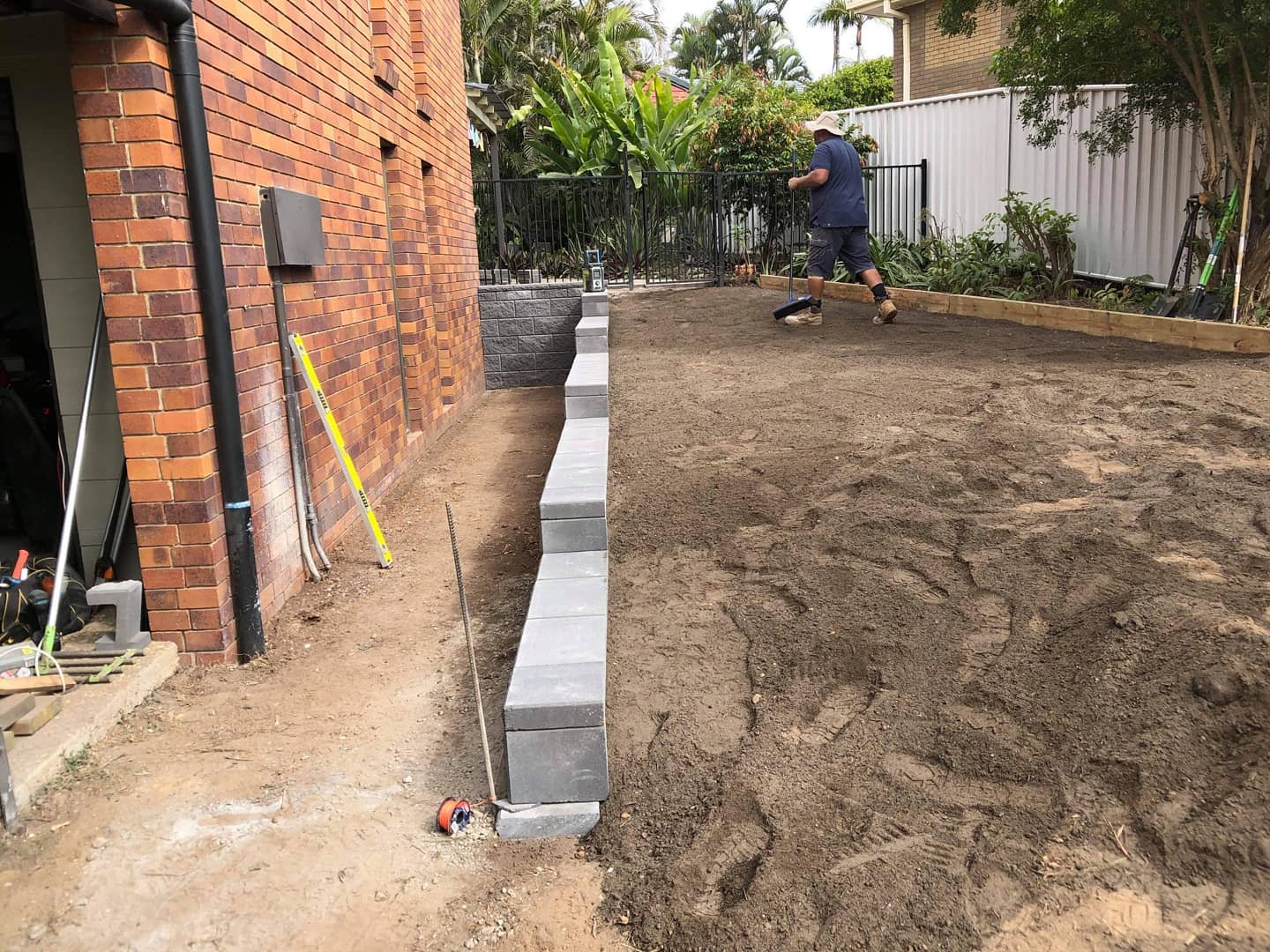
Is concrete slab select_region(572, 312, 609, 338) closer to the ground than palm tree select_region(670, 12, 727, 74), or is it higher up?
closer to the ground

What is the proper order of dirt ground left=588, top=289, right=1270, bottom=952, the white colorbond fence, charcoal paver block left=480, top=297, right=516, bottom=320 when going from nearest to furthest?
dirt ground left=588, top=289, right=1270, bottom=952
the white colorbond fence
charcoal paver block left=480, top=297, right=516, bottom=320

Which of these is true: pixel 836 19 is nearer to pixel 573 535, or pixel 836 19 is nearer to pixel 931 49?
pixel 931 49

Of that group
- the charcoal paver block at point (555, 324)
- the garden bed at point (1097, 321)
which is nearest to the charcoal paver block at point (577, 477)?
the garden bed at point (1097, 321)

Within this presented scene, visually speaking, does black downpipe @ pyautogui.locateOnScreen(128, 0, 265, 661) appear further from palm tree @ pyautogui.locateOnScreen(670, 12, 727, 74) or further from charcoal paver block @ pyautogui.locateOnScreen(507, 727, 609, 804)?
palm tree @ pyautogui.locateOnScreen(670, 12, 727, 74)

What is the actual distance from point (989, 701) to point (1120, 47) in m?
7.69

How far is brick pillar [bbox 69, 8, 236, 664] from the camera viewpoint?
365cm

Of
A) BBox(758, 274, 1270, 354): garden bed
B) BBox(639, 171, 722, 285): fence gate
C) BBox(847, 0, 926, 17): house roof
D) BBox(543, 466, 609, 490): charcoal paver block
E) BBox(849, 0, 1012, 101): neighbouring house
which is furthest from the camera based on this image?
BBox(847, 0, 926, 17): house roof

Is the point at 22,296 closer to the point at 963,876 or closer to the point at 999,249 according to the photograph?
the point at 963,876

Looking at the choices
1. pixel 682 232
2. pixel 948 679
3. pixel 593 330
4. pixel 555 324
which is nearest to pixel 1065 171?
pixel 682 232

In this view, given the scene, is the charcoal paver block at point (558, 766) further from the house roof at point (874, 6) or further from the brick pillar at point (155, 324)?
the house roof at point (874, 6)

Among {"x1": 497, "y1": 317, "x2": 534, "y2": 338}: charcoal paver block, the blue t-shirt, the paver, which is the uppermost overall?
the blue t-shirt

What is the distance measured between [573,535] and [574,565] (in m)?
0.29

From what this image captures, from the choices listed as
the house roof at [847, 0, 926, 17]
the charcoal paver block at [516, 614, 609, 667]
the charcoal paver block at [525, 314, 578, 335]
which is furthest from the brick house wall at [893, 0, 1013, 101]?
the charcoal paver block at [516, 614, 609, 667]

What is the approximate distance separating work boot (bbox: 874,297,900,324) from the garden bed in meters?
1.10
